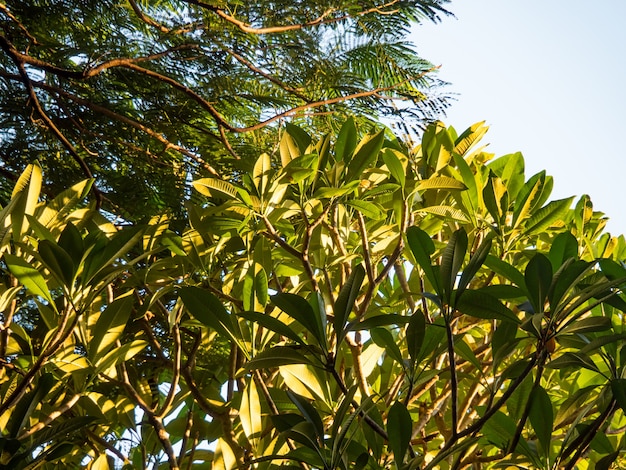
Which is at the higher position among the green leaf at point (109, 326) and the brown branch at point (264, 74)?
the brown branch at point (264, 74)

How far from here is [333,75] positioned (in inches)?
56.2

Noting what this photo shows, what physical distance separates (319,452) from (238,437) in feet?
1.05

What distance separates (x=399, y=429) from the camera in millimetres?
805

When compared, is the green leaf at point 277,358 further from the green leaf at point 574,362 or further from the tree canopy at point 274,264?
the green leaf at point 574,362

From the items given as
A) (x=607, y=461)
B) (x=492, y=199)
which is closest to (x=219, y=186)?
(x=492, y=199)

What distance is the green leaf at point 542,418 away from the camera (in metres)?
0.86

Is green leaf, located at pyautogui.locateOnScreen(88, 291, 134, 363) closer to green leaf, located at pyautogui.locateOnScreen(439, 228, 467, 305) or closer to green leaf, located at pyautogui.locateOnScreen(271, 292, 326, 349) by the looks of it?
green leaf, located at pyautogui.locateOnScreen(271, 292, 326, 349)

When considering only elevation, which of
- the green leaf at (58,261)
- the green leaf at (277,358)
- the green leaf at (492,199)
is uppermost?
the green leaf at (492,199)

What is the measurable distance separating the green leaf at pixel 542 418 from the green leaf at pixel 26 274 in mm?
→ 600

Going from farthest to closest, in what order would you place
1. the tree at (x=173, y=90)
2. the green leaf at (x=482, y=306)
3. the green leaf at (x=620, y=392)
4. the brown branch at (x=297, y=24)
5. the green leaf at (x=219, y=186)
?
the tree at (x=173, y=90) < the brown branch at (x=297, y=24) < the green leaf at (x=219, y=186) < the green leaf at (x=482, y=306) < the green leaf at (x=620, y=392)

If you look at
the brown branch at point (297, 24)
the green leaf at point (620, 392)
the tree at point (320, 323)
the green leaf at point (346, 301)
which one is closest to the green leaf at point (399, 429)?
the tree at point (320, 323)

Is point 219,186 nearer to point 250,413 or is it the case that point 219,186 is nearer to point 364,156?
point 364,156

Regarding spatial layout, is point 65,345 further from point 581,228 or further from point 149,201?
point 581,228

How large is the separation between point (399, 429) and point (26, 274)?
1.61 ft
